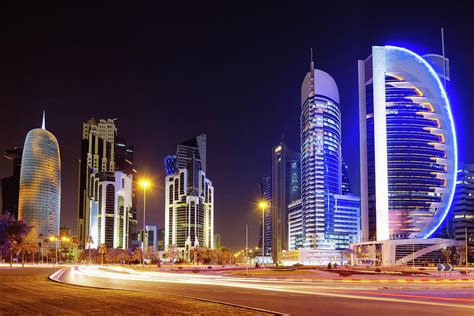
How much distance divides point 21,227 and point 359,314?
10930 cm

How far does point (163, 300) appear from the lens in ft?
71.9

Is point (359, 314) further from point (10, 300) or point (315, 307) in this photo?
point (10, 300)

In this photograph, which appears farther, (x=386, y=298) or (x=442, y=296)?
(x=442, y=296)

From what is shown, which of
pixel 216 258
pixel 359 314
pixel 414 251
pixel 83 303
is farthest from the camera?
pixel 414 251

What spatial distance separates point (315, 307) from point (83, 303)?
9274 mm

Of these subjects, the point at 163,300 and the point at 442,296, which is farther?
the point at 442,296

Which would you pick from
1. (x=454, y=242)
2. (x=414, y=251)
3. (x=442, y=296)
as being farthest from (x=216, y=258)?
(x=442, y=296)

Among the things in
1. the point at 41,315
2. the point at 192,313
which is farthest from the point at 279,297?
the point at 41,315

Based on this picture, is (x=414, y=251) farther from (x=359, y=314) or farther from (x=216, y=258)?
(x=359, y=314)

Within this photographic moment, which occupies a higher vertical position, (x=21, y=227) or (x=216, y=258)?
(x=21, y=227)

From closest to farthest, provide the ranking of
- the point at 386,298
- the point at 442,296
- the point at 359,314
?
the point at 359,314
the point at 386,298
the point at 442,296

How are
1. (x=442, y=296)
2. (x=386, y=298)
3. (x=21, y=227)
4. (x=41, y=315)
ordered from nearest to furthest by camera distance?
(x=41, y=315) → (x=386, y=298) → (x=442, y=296) → (x=21, y=227)

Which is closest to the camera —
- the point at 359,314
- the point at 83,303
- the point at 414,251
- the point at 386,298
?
the point at 359,314

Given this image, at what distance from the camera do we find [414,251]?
18988 cm
